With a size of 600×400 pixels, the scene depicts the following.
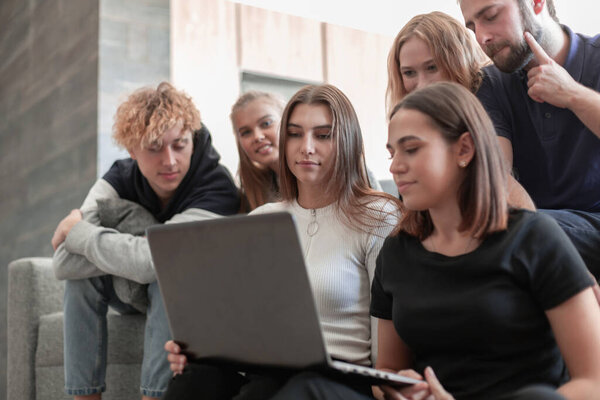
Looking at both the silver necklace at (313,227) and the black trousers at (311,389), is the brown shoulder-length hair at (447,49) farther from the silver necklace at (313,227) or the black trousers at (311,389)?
the black trousers at (311,389)

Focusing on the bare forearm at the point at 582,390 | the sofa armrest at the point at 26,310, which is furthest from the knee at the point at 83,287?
the bare forearm at the point at 582,390

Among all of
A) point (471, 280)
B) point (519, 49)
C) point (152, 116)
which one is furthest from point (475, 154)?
point (152, 116)

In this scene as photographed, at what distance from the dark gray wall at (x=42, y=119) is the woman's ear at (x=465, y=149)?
6.54ft

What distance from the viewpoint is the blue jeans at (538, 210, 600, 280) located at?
117 centimetres

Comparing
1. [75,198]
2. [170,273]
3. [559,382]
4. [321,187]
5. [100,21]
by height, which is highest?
[100,21]

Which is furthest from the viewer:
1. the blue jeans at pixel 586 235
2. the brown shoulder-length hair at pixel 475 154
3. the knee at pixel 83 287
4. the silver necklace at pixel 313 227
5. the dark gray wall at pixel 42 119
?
the dark gray wall at pixel 42 119

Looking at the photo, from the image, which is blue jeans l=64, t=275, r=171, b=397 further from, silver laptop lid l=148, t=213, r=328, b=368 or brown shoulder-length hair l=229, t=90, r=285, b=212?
silver laptop lid l=148, t=213, r=328, b=368

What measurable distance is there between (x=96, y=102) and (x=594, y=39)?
1.92m

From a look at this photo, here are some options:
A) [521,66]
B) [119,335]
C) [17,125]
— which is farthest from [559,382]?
[17,125]

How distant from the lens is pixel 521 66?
4.58 ft

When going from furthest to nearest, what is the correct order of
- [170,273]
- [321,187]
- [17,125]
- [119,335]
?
[17,125] < [119,335] < [321,187] < [170,273]

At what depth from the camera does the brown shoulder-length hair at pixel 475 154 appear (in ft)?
2.91

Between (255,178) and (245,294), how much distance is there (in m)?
1.04

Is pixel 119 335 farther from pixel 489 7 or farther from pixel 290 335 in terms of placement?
pixel 489 7
